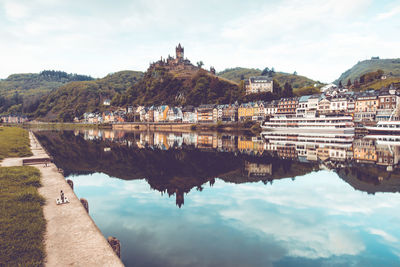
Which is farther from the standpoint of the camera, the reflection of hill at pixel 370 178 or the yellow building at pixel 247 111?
the yellow building at pixel 247 111

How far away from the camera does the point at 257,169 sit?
3014 centimetres

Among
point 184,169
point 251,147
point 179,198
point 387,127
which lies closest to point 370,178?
point 184,169

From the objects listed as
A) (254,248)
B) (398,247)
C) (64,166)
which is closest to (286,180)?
(398,247)

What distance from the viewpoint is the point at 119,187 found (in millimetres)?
23094

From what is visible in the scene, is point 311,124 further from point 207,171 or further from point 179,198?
point 179,198

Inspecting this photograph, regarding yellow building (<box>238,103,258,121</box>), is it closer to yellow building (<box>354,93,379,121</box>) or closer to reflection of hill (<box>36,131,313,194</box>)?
yellow building (<box>354,93,379,121</box>)

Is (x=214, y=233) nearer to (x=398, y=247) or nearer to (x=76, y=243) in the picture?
(x=76, y=243)

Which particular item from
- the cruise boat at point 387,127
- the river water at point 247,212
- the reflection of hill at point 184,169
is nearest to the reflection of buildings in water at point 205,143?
the reflection of hill at point 184,169

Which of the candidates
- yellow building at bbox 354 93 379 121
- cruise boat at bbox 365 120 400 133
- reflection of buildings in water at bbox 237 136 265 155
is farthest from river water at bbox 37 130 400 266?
yellow building at bbox 354 93 379 121

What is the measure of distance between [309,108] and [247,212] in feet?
316

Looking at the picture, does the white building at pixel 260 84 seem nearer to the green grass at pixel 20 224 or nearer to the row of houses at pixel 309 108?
the row of houses at pixel 309 108

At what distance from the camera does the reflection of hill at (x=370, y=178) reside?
22391 millimetres

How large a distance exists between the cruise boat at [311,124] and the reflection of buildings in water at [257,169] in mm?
59523

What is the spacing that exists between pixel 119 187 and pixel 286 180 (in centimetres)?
1745
